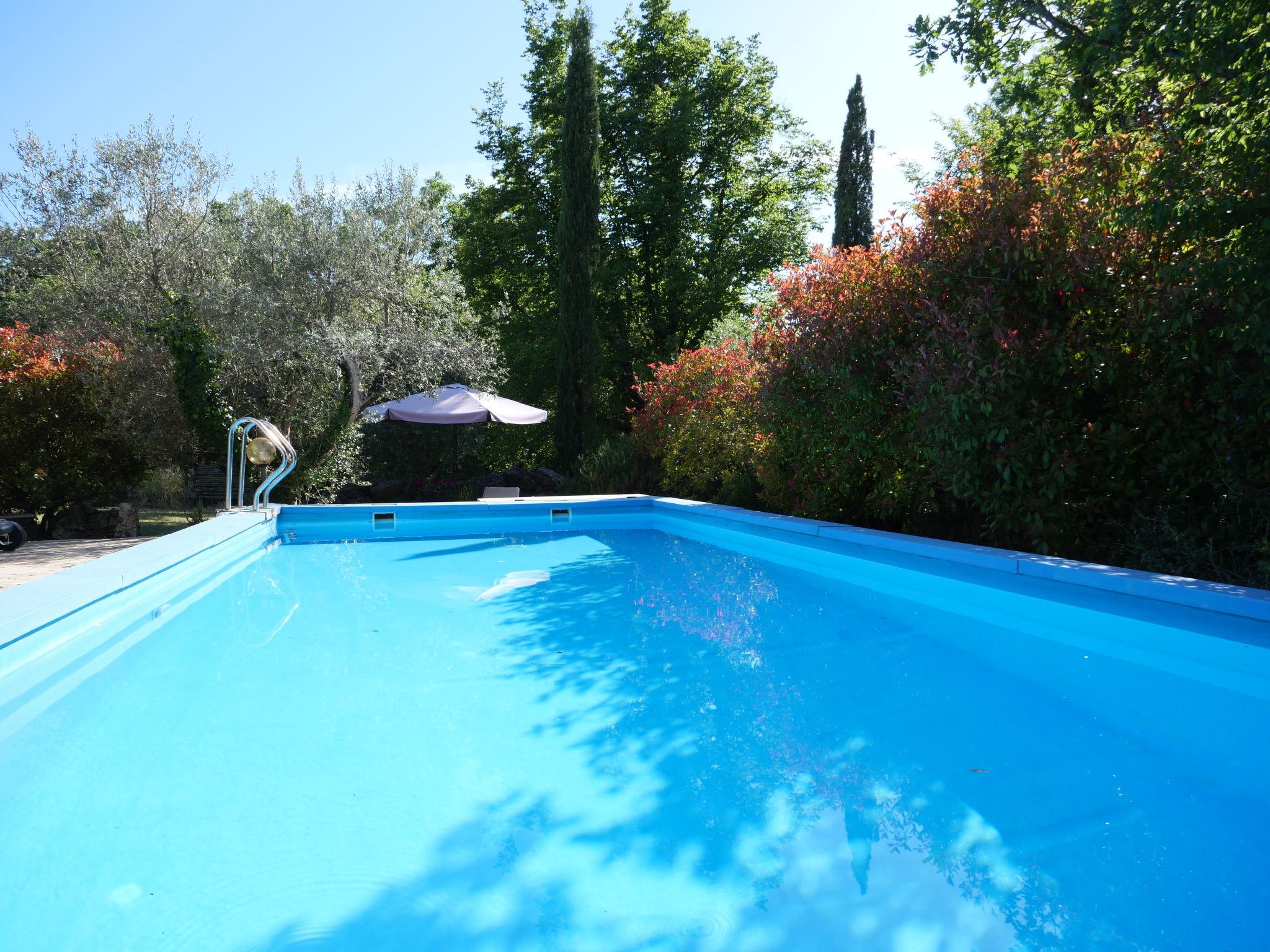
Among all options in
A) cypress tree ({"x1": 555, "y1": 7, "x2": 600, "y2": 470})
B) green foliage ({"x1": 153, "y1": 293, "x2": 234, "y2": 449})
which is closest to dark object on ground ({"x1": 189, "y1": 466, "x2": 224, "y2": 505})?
green foliage ({"x1": 153, "y1": 293, "x2": 234, "y2": 449})

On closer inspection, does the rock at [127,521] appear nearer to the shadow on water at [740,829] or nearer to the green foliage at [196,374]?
the green foliage at [196,374]

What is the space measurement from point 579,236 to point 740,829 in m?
14.7

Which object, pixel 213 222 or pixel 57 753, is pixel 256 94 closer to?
pixel 213 222

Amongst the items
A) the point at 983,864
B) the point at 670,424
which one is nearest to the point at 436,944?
the point at 983,864

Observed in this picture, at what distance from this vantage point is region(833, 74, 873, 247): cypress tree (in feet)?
60.4

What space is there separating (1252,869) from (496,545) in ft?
25.0

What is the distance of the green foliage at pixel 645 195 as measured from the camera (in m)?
18.9

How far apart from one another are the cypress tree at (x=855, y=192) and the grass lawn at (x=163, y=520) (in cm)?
1438

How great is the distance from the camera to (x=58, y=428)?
9.62 m

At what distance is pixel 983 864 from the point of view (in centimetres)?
233

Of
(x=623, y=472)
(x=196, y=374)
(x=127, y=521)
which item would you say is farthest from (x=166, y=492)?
(x=623, y=472)

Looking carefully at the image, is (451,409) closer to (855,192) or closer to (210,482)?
(210,482)

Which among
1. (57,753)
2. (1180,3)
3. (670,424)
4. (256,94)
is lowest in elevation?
(57,753)

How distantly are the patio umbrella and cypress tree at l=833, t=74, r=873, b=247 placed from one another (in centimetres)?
957
